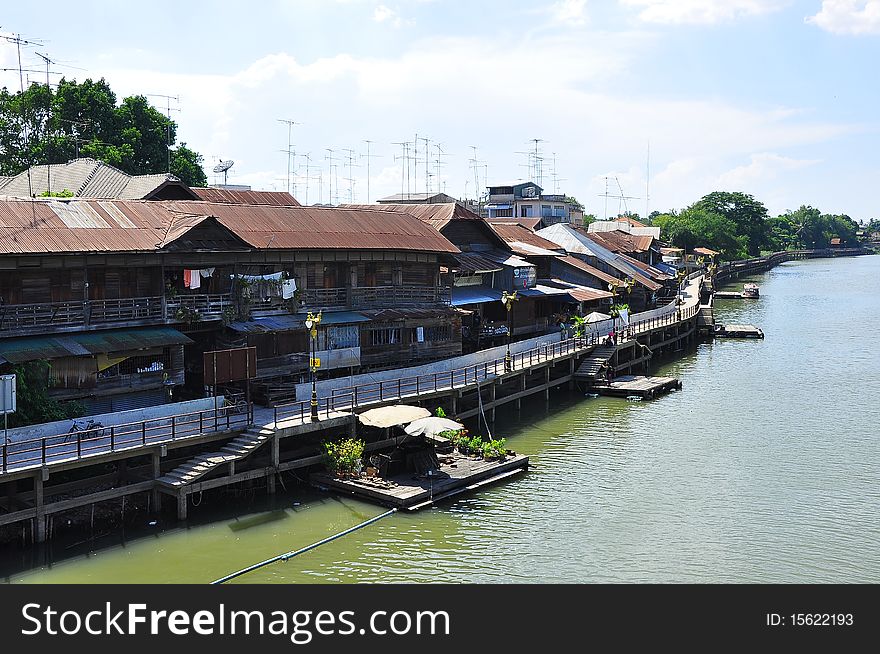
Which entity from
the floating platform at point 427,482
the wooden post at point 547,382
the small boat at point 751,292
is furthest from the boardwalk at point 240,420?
the small boat at point 751,292

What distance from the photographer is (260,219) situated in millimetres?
45812

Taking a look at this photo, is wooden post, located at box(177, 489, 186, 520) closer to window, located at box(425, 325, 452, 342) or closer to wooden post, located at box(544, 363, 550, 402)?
window, located at box(425, 325, 452, 342)

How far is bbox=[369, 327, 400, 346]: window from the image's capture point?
47781 millimetres

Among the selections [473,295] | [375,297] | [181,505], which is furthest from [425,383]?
[473,295]

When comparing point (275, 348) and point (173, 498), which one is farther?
point (275, 348)

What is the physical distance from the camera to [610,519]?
33406 millimetres

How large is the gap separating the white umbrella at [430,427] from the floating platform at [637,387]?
2299cm

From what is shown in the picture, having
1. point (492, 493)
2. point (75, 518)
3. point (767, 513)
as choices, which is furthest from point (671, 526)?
point (75, 518)

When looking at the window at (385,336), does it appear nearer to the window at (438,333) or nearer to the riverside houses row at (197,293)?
the riverside houses row at (197,293)

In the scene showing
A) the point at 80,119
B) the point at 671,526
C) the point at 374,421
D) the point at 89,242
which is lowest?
the point at 671,526

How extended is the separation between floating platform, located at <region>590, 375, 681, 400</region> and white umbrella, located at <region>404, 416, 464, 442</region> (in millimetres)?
22994

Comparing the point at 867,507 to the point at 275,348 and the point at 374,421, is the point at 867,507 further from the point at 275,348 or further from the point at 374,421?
the point at 275,348

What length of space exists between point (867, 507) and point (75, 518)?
29.6 meters

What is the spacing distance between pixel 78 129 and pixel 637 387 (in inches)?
2276
